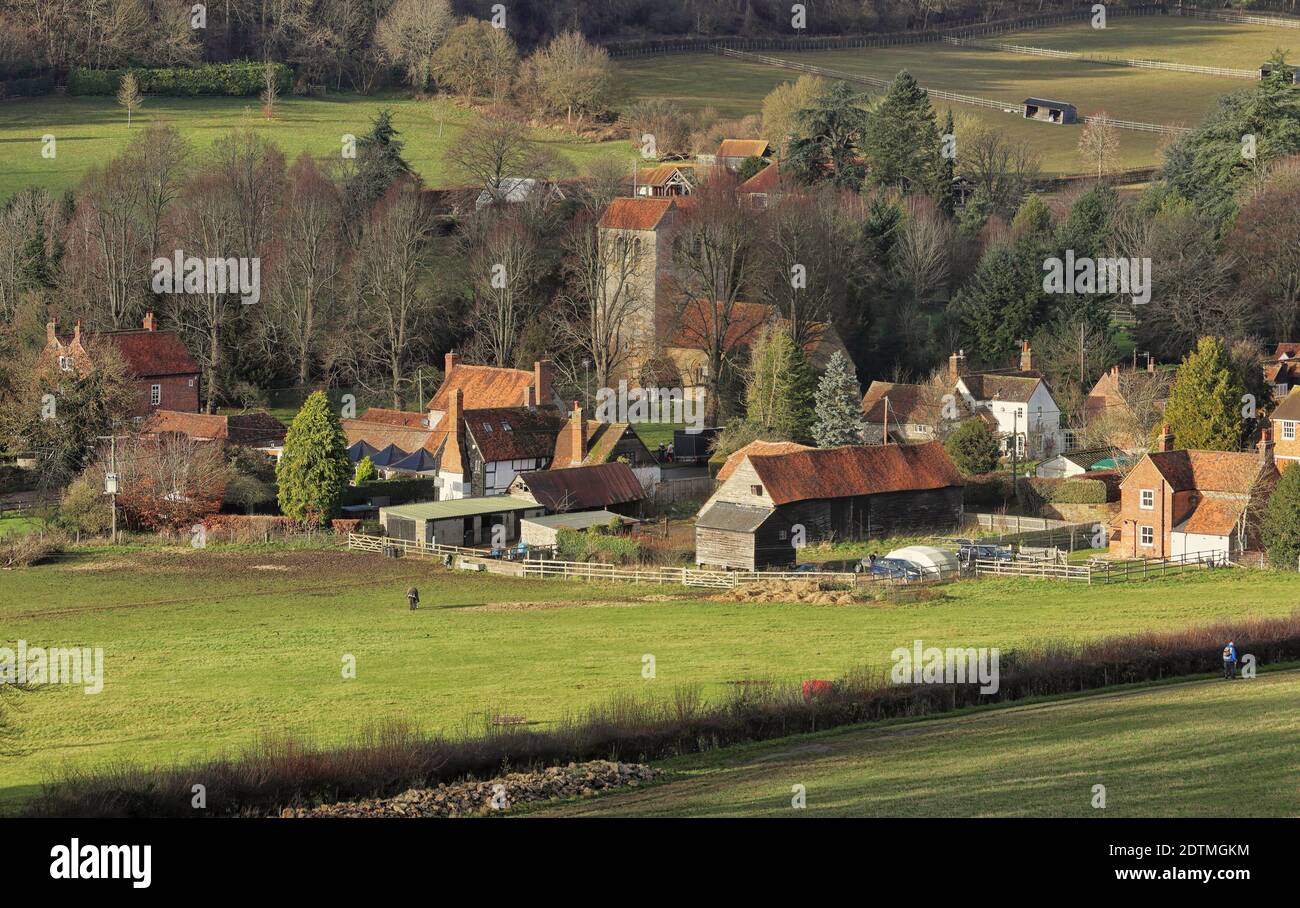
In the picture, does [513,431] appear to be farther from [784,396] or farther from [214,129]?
[214,129]

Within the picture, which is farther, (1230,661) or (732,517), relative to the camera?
(732,517)

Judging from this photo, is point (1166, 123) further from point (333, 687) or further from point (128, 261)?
point (333, 687)

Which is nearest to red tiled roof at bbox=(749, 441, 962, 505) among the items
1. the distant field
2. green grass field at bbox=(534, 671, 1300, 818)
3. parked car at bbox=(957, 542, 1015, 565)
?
parked car at bbox=(957, 542, 1015, 565)

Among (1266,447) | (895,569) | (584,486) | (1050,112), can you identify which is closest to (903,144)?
(1050,112)

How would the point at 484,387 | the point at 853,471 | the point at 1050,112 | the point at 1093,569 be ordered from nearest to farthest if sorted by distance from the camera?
the point at 1093,569 < the point at 853,471 < the point at 484,387 < the point at 1050,112

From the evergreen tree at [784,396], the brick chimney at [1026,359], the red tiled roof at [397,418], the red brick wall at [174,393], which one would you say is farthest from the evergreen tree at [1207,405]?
the red brick wall at [174,393]

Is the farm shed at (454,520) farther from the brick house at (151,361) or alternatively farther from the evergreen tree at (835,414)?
the brick house at (151,361)
